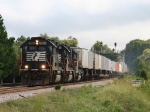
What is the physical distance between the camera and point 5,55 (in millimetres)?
34312

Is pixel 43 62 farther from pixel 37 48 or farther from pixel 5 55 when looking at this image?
pixel 5 55

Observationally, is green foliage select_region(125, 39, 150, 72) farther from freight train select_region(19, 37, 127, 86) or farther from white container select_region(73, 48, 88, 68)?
freight train select_region(19, 37, 127, 86)

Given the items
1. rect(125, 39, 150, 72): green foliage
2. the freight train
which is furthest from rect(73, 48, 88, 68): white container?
rect(125, 39, 150, 72): green foliage

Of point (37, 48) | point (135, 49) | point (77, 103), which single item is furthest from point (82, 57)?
point (135, 49)

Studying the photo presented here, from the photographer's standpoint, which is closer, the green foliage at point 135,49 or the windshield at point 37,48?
the windshield at point 37,48

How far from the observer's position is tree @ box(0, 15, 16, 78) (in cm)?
3319

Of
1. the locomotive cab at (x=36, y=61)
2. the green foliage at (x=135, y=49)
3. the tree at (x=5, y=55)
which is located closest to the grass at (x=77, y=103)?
the locomotive cab at (x=36, y=61)

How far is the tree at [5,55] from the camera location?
109 feet

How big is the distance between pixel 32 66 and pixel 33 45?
1736 mm

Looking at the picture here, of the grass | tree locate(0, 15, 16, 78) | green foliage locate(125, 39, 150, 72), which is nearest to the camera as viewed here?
the grass

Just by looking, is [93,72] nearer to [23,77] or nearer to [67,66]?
[67,66]

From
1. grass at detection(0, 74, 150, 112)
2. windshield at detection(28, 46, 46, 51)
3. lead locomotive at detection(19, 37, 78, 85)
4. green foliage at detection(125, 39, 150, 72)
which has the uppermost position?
green foliage at detection(125, 39, 150, 72)

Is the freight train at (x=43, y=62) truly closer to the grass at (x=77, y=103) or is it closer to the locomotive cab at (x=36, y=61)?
the locomotive cab at (x=36, y=61)

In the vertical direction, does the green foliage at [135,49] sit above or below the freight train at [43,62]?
above
